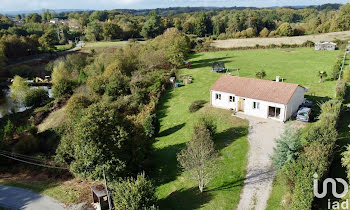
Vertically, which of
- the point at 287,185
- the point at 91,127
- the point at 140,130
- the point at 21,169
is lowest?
the point at 21,169

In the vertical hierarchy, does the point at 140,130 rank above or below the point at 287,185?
above

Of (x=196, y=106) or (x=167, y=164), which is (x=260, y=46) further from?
(x=167, y=164)

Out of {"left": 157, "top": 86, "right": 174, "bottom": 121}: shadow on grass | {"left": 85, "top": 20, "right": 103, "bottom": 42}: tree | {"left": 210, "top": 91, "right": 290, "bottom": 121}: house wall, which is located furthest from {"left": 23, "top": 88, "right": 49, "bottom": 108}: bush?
{"left": 85, "top": 20, "right": 103, "bottom": 42}: tree

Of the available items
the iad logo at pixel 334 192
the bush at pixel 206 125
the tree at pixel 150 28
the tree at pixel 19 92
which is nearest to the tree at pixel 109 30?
the tree at pixel 150 28

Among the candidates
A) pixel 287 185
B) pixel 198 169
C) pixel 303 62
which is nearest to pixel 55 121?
pixel 198 169

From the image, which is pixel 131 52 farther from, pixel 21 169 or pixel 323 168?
pixel 323 168

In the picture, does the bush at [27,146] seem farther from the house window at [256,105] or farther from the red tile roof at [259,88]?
the house window at [256,105]

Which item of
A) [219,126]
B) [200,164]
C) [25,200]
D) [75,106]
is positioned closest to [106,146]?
[200,164]
